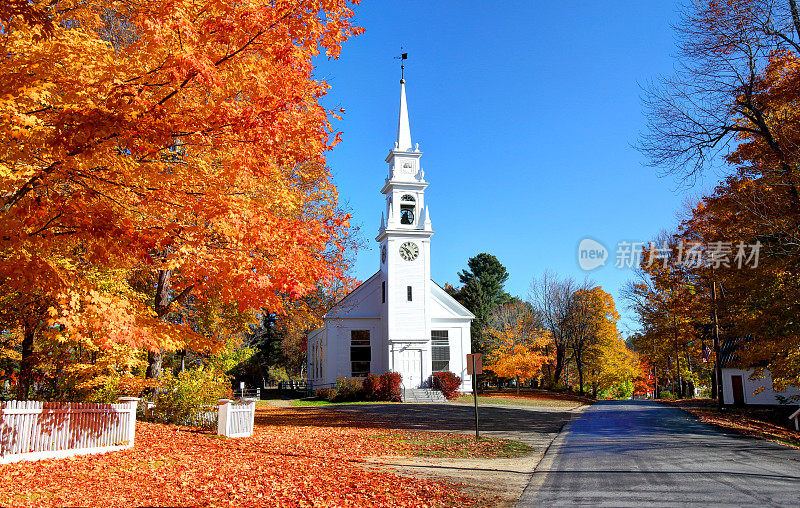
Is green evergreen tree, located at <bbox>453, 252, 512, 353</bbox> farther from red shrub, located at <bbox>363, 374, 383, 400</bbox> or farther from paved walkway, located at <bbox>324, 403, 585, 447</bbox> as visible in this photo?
paved walkway, located at <bbox>324, 403, 585, 447</bbox>

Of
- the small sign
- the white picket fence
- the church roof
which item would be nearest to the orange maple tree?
the white picket fence

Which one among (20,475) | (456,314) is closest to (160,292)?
(20,475)

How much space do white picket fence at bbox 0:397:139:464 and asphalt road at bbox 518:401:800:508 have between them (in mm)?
7535

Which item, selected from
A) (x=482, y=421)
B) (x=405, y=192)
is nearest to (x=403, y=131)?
(x=405, y=192)

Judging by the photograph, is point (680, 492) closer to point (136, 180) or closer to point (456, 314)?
point (136, 180)

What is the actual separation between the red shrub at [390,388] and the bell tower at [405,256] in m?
1.40

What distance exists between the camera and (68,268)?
937 centimetres

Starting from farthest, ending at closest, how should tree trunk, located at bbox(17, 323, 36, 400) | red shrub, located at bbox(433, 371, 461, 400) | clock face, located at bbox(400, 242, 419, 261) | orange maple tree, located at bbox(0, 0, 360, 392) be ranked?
clock face, located at bbox(400, 242, 419, 261) → red shrub, located at bbox(433, 371, 461, 400) → tree trunk, located at bbox(17, 323, 36, 400) → orange maple tree, located at bbox(0, 0, 360, 392)

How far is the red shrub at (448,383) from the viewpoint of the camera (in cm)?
3509

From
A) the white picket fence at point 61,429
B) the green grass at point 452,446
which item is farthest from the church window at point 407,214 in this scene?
the white picket fence at point 61,429

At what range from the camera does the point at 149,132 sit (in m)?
6.87

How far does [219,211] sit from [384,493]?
15.9 ft

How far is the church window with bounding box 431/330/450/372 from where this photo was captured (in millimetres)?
38281

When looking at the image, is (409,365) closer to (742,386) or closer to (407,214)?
(407,214)
